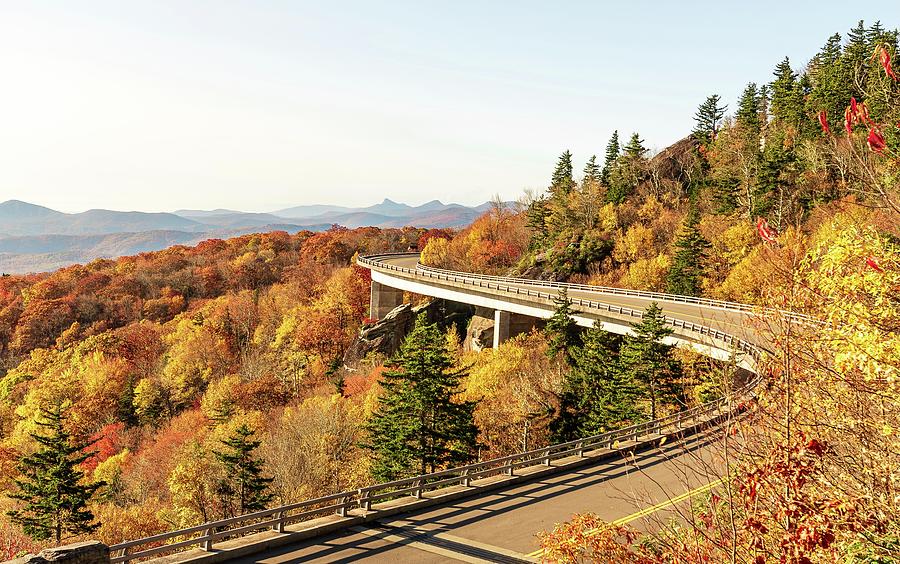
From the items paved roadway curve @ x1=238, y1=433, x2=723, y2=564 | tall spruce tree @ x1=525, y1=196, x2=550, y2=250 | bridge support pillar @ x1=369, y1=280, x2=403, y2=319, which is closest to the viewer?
paved roadway curve @ x1=238, y1=433, x2=723, y2=564

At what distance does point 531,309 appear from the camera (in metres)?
53.9

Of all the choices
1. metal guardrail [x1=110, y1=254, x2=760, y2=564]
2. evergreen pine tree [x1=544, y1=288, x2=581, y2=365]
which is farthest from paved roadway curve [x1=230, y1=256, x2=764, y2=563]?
evergreen pine tree [x1=544, y1=288, x2=581, y2=365]

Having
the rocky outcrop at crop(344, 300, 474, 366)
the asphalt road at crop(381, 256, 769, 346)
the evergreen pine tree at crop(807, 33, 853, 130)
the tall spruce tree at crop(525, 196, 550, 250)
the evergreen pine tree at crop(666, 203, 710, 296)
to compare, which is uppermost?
the evergreen pine tree at crop(807, 33, 853, 130)

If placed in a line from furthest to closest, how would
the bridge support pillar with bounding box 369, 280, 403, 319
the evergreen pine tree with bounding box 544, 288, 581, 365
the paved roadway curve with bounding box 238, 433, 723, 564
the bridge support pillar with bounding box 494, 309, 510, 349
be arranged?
the bridge support pillar with bounding box 369, 280, 403, 319 → the bridge support pillar with bounding box 494, 309, 510, 349 → the evergreen pine tree with bounding box 544, 288, 581, 365 → the paved roadway curve with bounding box 238, 433, 723, 564

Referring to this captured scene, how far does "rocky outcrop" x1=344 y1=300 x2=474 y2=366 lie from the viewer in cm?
6738

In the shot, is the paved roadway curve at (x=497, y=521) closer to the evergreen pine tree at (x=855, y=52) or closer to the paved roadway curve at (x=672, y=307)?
the paved roadway curve at (x=672, y=307)

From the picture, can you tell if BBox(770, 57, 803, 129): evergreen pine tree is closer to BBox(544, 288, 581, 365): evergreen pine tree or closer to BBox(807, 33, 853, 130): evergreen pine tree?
BBox(807, 33, 853, 130): evergreen pine tree

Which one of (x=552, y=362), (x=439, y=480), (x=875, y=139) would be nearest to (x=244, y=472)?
(x=439, y=480)

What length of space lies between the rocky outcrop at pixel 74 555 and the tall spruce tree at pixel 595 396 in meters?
25.9

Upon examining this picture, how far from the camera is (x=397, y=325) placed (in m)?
68.8

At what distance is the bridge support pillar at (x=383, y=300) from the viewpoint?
262 feet

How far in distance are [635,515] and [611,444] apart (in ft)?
23.4

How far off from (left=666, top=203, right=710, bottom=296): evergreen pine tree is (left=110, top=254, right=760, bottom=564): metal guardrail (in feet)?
46.8

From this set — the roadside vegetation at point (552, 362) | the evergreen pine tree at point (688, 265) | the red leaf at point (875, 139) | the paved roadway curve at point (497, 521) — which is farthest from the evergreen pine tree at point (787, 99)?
the red leaf at point (875, 139)
